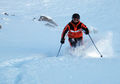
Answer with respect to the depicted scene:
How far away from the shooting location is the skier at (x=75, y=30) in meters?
5.73

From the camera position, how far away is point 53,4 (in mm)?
26016

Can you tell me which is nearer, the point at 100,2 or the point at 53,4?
the point at 100,2

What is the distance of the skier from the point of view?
573cm

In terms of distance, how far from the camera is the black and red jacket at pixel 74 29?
18.9 feet

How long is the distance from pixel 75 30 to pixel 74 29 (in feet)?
0.21

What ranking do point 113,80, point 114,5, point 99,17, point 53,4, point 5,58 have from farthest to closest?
point 53,4
point 114,5
point 99,17
point 5,58
point 113,80

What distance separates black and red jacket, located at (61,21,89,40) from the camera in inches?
227

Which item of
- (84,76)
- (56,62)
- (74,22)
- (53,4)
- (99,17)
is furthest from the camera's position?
(53,4)

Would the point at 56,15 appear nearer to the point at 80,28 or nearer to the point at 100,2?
the point at 100,2

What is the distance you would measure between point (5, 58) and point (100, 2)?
19.8 meters

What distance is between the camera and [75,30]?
5.89m

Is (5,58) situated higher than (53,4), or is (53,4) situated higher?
(53,4)

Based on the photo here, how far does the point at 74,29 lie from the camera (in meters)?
5.86

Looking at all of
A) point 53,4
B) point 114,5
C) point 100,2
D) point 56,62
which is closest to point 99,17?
point 114,5
